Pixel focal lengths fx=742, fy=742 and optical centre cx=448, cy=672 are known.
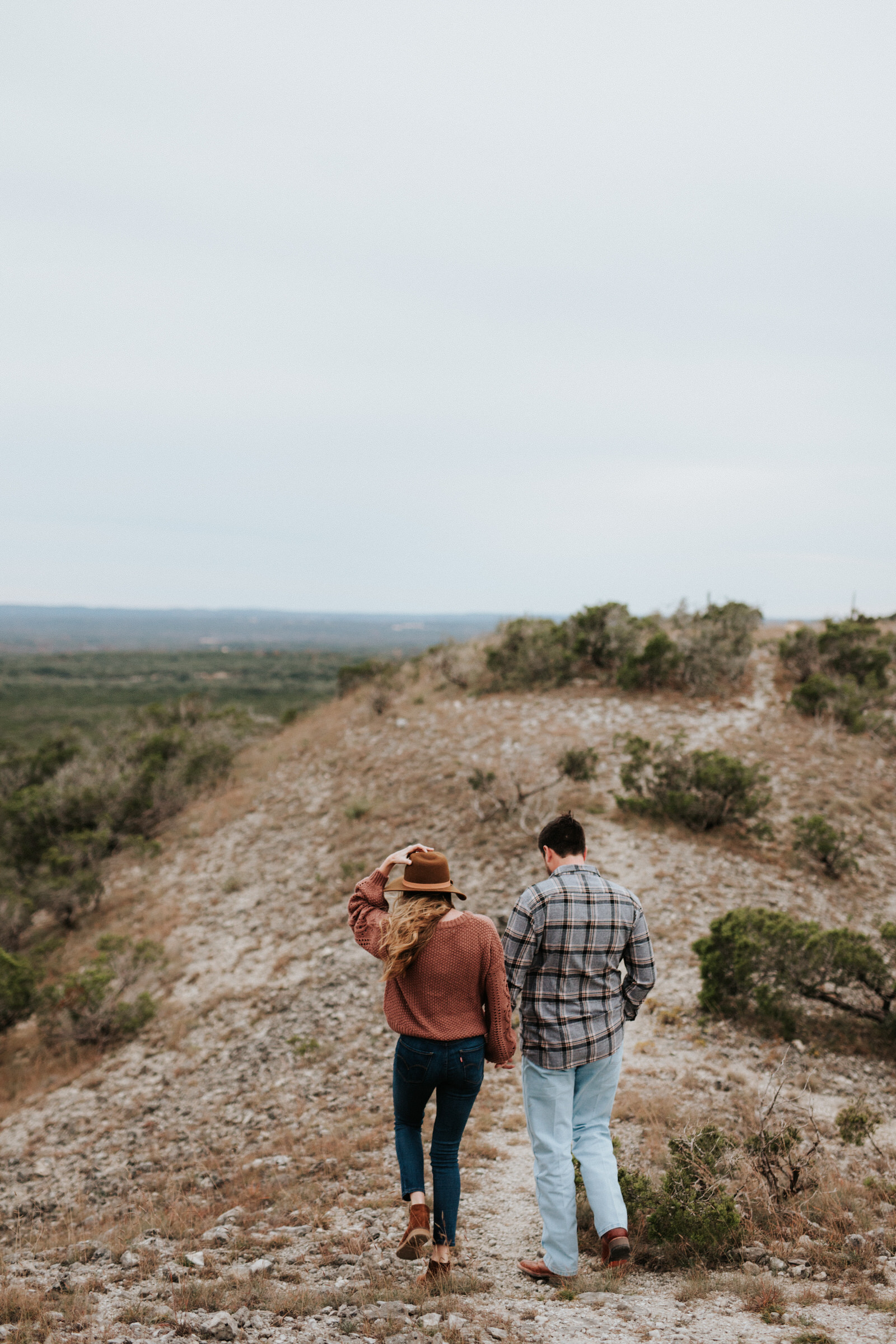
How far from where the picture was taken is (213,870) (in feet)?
41.3

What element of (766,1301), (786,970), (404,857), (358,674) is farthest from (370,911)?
(358,674)

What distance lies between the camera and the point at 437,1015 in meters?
3.10

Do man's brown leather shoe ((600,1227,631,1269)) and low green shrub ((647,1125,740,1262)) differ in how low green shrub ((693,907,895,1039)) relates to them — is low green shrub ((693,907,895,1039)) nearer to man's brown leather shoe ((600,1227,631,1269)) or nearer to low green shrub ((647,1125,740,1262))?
low green shrub ((647,1125,740,1262))

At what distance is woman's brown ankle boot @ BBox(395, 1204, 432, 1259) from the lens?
10.8ft

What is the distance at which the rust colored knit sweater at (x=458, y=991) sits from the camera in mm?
3104

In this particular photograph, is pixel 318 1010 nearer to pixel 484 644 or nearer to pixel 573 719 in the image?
pixel 573 719

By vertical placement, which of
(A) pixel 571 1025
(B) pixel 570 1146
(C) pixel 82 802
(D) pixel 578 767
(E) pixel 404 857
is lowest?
(C) pixel 82 802

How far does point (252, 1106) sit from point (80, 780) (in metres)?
12.1

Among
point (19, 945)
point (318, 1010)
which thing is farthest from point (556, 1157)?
point (19, 945)

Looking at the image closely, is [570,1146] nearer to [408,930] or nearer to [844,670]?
[408,930]

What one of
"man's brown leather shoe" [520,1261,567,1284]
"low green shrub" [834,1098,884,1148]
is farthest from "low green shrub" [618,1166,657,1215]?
"low green shrub" [834,1098,884,1148]

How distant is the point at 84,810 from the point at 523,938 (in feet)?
49.1

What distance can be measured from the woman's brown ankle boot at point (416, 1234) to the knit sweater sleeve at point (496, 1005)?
75cm

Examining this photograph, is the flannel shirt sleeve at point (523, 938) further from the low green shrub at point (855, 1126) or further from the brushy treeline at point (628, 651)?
the brushy treeline at point (628, 651)
